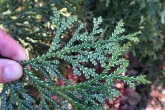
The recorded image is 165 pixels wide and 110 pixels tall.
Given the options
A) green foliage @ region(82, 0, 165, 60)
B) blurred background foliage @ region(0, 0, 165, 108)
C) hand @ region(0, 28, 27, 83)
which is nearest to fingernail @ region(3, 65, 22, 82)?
hand @ region(0, 28, 27, 83)

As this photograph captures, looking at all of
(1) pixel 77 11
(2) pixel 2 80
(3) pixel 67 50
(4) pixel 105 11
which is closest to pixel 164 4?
(4) pixel 105 11

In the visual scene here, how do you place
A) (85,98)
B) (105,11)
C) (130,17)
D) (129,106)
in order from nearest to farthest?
(85,98) < (130,17) < (105,11) < (129,106)

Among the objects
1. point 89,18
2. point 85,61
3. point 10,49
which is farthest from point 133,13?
point 10,49

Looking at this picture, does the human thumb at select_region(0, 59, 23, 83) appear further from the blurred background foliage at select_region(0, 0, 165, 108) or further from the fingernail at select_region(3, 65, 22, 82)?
the blurred background foliage at select_region(0, 0, 165, 108)

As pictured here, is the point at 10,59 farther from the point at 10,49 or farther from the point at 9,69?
the point at 9,69

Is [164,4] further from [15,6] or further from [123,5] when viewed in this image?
[15,6]

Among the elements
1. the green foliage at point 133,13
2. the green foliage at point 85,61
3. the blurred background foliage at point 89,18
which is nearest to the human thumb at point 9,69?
the green foliage at point 85,61
